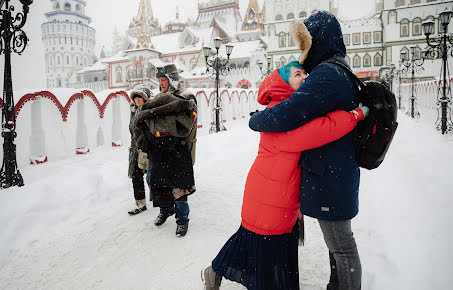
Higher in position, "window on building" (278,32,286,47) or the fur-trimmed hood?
"window on building" (278,32,286,47)

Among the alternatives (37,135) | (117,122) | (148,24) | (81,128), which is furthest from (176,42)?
(37,135)

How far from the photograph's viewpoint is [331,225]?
167 cm

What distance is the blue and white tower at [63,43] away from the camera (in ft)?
205

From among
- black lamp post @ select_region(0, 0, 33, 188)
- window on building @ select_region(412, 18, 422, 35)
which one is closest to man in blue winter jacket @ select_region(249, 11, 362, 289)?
black lamp post @ select_region(0, 0, 33, 188)

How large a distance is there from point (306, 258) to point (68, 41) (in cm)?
→ 7312

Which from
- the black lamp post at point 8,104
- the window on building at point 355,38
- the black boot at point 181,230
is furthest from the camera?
the window on building at point 355,38

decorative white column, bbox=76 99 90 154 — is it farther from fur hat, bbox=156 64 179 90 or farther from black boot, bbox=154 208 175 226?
fur hat, bbox=156 64 179 90

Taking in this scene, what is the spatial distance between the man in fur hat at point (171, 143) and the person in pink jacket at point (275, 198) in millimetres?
1417

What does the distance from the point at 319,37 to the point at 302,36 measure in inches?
4.1

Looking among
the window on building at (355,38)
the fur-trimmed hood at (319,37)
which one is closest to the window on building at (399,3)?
the window on building at (355,38)

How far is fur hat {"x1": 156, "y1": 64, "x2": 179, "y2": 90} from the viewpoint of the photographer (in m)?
3.43

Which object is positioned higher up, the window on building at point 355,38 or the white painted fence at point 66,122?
the window on building at point 355,38

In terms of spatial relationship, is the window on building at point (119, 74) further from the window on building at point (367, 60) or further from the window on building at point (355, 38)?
the window on building at point (367, 60)

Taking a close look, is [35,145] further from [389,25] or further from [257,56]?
[389,25]
